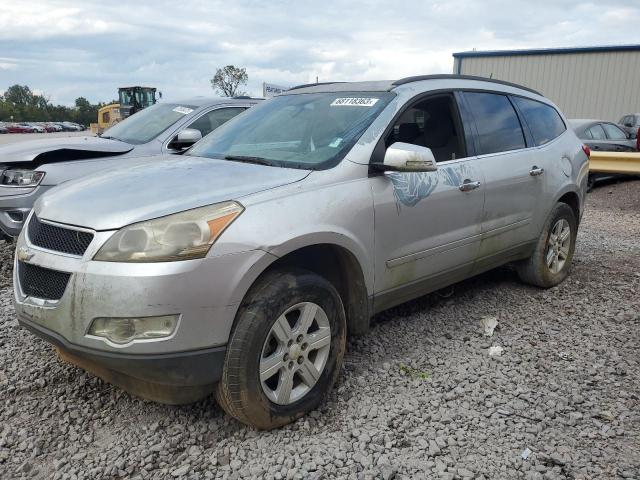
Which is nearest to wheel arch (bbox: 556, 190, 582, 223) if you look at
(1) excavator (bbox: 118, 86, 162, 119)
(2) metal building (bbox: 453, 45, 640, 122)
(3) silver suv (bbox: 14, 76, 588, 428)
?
(3) silver suv (bbox: 14, 76, 588, 428)

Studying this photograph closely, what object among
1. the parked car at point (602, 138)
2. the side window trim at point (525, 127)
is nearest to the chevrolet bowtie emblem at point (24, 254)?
the side window trim at point (525, 127)

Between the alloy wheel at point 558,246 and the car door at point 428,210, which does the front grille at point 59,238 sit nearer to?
the car door at point 428,210

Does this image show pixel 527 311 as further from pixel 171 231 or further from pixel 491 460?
pixel 171 231

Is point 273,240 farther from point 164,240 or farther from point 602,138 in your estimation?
point 602,138

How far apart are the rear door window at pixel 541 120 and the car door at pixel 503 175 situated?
171 mm

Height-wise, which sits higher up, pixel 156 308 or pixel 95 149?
pixel 95 149

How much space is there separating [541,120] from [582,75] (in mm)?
21921

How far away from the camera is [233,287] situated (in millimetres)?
2457

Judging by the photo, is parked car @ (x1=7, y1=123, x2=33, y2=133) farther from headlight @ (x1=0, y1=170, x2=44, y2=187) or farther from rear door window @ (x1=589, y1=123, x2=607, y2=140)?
headlight @ (x1=0, y1=170, x2=44, y2=187)

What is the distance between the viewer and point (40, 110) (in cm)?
9469

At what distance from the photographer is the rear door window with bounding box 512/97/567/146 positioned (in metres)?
4.70

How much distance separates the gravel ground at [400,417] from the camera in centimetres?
256

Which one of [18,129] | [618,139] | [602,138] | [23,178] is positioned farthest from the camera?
[18,129]

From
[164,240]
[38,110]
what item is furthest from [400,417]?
[38,110]
